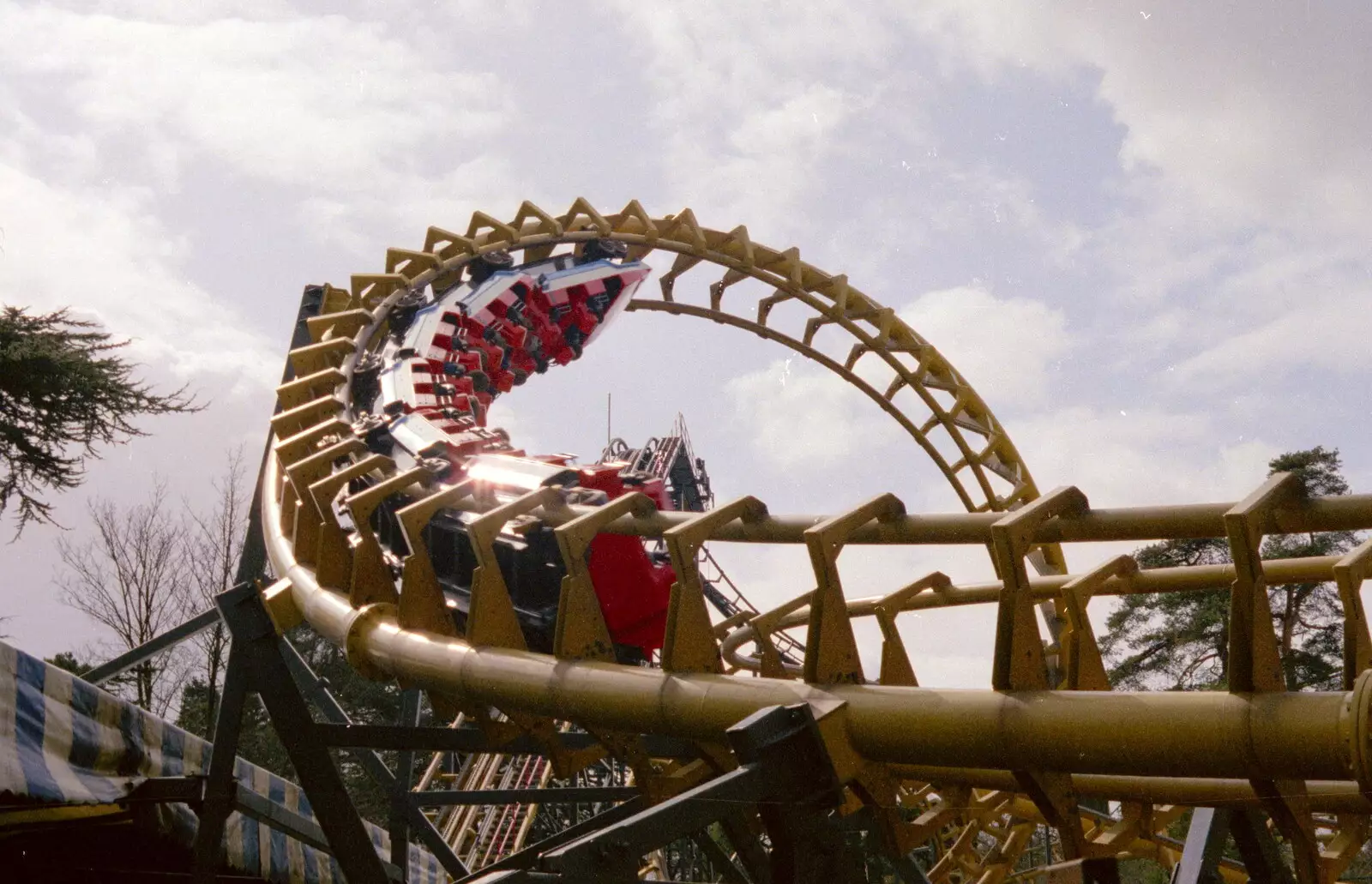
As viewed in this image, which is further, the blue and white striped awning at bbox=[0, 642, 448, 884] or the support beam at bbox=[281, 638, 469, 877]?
the support beam at bbox=[281, 638, 469, 877]

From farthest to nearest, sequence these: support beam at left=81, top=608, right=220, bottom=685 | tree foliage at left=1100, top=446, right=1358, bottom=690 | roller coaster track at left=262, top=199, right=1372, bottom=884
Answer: tree foliage at left=1100, top=446, right=1358, bottom=690
support beam at left=81, top=608, right=220, bottom=685
roller coaster track at left=262, top=199, right=1372, bottom=884

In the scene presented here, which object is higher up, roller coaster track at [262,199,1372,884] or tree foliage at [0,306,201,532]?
tree foliage at [0,306,201,532]

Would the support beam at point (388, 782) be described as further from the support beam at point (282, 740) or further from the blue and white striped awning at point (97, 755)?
the support beam at point (282, 740)

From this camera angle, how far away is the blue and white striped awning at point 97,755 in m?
3.39

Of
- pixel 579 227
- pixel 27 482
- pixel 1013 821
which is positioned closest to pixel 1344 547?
pixel 1013 821

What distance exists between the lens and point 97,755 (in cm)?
389

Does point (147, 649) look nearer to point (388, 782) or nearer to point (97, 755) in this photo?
point (388, 782)

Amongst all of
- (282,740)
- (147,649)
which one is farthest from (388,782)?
(282,740)

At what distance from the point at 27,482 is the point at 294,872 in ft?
33.5

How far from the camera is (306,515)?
4.79 meters

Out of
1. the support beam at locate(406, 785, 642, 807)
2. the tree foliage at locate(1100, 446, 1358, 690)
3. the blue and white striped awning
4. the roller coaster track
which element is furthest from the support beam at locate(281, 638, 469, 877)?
the tree foliage at locate(1100, 446, 1358, 690)

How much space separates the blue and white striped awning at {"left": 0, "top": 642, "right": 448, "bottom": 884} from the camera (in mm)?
3395

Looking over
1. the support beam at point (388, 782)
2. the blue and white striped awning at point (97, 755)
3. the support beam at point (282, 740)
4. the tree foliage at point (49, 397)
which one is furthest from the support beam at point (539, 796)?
the tree foliage at point (49, 397)

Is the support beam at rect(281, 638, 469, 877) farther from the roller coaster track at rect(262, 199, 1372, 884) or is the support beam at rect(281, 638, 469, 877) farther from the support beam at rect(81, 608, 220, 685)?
the roller coaster track at rect(262, 199, 1372, 884)
